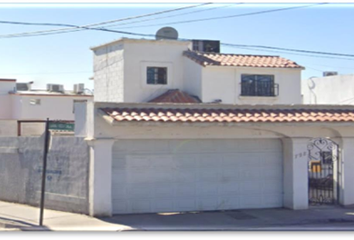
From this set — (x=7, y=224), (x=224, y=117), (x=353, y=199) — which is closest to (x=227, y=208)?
(x=224, y=117)

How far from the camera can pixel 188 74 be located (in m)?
30.0

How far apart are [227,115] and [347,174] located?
4.44 meters

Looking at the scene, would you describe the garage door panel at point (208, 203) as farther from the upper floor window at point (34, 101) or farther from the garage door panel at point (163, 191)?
the upper floor window at point (34, 101)

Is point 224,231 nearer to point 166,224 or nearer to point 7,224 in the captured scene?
point 166,224

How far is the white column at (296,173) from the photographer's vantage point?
16281 millimetres

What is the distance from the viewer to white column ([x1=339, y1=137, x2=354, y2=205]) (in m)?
16.9

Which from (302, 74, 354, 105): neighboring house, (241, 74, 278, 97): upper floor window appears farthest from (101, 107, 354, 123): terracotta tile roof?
(302, 74, 354, 105): neighboring house

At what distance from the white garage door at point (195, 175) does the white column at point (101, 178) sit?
0.35 m

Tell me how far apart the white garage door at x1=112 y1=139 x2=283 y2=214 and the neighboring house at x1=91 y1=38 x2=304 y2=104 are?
1292 centimetres

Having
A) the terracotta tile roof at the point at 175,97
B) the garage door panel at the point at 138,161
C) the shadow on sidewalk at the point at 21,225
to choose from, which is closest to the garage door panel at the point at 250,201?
the garage door panel at the point at 138,161

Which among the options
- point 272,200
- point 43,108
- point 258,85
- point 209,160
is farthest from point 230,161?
point 43,108

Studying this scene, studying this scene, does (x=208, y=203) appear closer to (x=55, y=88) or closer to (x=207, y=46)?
(x=207, y=46)

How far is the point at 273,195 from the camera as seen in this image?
1656 cm

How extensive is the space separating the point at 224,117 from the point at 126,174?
120 inches
